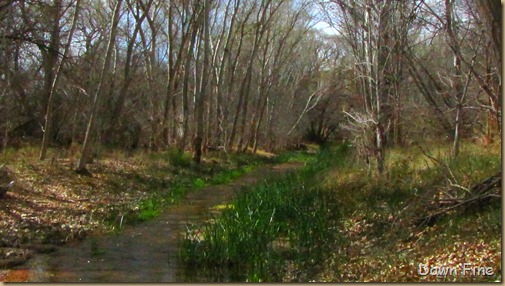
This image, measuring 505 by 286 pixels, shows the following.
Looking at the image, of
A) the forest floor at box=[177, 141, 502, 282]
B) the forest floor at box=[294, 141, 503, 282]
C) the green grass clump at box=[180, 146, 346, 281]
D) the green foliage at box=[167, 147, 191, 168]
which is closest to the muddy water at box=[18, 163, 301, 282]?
the green grass clump at box=[180, 146, 346, 281]

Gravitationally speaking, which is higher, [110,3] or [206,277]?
[110,3]

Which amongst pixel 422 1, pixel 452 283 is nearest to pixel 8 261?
pixel 452 283

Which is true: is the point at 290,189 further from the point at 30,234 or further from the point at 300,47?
the point at 300,47

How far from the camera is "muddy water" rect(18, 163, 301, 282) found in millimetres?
8508

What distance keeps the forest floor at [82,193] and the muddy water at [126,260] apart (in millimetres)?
413

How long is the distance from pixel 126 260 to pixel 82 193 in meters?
6.36

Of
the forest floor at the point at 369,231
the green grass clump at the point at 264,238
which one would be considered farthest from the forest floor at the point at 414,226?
the green grass clump at the point at 264,238

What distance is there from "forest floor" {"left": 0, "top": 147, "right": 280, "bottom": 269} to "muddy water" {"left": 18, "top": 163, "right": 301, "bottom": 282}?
0.41 metres

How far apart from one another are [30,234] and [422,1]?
888 centimetres

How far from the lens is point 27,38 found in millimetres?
12570

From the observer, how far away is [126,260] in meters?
9.59

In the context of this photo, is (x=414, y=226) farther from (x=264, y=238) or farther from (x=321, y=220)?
(x=264, y=238)

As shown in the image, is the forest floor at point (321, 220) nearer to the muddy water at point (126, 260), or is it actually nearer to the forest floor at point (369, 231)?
the forest floor at point (369, 231)

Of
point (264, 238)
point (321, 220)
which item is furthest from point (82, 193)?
point (264, 238)
